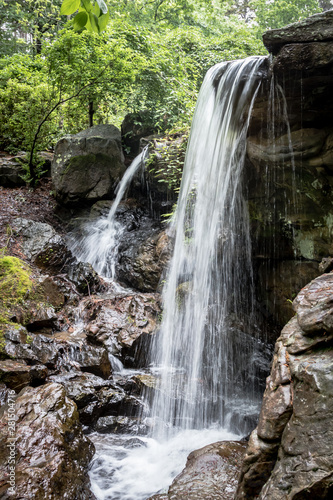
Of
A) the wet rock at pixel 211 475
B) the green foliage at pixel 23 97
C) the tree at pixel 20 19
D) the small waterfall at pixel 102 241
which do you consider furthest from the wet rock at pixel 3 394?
the tree at pixel 20 19

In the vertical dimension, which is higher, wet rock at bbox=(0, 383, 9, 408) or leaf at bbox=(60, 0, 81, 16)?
leaf at bbox=(60, 0, 81, 16)

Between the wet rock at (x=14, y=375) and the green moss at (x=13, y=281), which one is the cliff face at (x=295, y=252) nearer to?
the wet rock at (x=14, y=375)

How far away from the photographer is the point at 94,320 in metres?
6.06

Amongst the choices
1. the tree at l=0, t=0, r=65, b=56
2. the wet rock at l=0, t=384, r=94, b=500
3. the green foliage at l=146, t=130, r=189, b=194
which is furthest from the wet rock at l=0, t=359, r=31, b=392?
the tree at l=0, t=0, r=65, b=56

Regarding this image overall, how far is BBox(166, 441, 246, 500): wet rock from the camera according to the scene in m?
2.81

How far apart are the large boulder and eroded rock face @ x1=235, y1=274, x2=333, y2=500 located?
29.8 feet

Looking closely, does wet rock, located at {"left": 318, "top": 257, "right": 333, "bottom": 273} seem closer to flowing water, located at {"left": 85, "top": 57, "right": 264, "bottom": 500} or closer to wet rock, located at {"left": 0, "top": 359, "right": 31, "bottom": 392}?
flowing water, located at {"left": 85, "top": 57, "right": 264, "bottom": 500}

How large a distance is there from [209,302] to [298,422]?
4.14 m

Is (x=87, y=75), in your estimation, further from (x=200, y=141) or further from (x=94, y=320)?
(x=94, y=320)

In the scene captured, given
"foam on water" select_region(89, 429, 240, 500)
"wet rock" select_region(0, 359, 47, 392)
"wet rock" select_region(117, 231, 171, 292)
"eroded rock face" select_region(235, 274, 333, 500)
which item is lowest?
"foam on water" select_region(89, 429, 240, 500)

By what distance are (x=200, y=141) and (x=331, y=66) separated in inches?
111

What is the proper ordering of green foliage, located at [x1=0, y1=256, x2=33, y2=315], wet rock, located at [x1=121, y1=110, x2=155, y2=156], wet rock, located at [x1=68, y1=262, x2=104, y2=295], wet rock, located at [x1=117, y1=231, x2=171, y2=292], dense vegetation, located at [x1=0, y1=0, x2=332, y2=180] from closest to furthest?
green foliage, located at [x1=0, y1=256, x2=33, y2=315] → wet rock, located at [x1=68, y1=262, x2=104, y2=295] → wet rock, located at [x1=117, y1=231, x2=171, y2=292] → dense vegetation, located at [x1=0, y1=0, x2=332, y2=180] → wet rock, located at [x1=121, y1=110, x2=155, y2=156]

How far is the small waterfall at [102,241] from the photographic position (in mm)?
8654

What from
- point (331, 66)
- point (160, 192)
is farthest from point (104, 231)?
point (331, 66)
